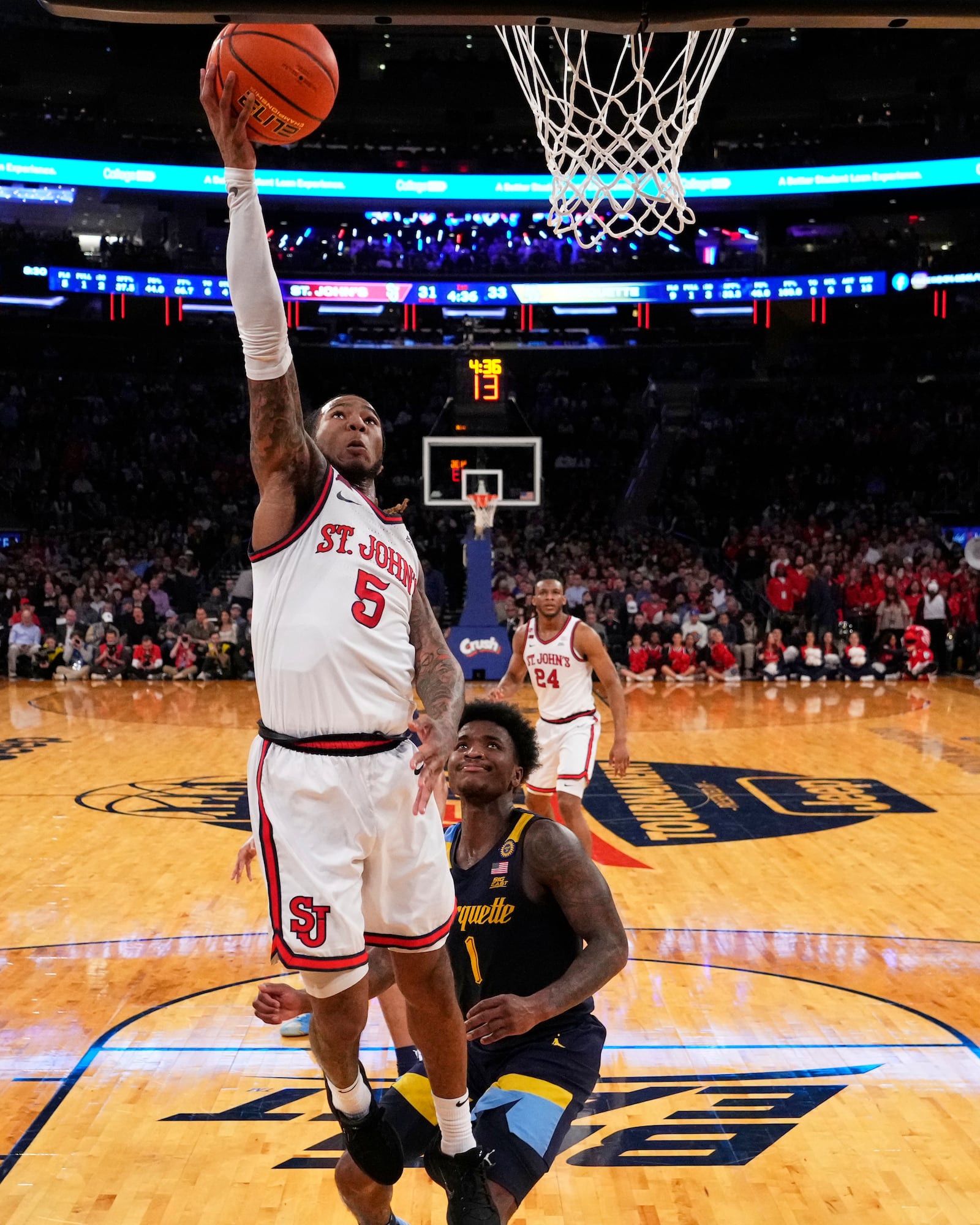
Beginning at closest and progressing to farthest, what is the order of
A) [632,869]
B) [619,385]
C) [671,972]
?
[671,972]
[632,869]
[619,385]

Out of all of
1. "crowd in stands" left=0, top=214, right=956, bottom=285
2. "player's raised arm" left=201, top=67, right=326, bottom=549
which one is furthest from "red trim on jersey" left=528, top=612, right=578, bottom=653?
"crowd in stands" left=0, top=214, right=956, bottom=285

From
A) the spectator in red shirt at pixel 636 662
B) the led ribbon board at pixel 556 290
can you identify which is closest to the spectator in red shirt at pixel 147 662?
the spectator in red shirt at pixel 636 662

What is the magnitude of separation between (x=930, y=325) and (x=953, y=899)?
2364cm

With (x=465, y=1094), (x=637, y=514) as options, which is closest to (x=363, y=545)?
(x=465, y=1094)

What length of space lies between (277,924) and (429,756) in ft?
1.73

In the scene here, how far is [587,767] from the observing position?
7496mm

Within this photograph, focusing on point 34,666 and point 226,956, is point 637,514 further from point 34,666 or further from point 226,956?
point 226,956

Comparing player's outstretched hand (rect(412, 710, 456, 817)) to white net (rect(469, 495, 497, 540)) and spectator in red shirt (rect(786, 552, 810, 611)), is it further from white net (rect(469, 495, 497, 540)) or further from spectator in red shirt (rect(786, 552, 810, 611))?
spectator in red shirt (rect(786, 552, 810, 611))

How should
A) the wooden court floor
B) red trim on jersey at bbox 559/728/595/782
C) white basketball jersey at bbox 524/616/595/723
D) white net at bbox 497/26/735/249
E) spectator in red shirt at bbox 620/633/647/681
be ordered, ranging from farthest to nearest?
spectator in red shirt at bbox 620/633/647/681, white basketball jersey at bbox 524/616/595/723, red trim on jersey at bbox 559/728/595/782, white net at bbox 497/26/735/249, the wooden court floor

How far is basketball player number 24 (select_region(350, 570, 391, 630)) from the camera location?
3107mm

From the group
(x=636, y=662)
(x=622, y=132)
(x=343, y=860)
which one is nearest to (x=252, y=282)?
(x=343, y=860)

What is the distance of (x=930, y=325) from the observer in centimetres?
2809

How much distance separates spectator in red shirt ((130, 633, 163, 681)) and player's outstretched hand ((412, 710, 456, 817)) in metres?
17.0

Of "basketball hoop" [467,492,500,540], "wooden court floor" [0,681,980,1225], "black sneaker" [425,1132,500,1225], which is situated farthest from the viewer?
"basketball hoop" [467,492,500,540]
